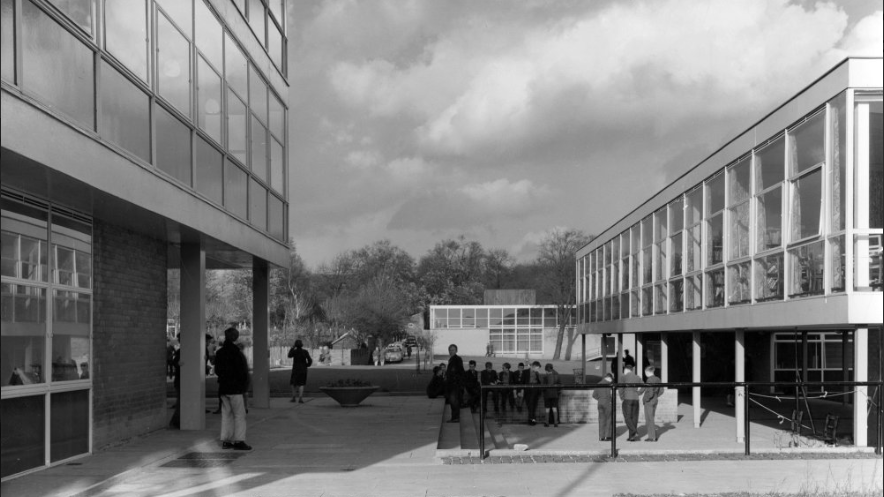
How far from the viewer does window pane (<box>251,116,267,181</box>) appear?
61.3 ft

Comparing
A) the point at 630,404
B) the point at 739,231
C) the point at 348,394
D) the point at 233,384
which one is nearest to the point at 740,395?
the point at 630,404

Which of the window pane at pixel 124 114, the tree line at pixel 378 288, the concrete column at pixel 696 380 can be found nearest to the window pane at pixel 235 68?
the window pane at pixel 124 114

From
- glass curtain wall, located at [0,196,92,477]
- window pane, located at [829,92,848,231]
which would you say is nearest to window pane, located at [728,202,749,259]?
window pane, located at [829,92,848,231]

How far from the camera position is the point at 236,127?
1733cm

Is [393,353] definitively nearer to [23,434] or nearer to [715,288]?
[715,288]

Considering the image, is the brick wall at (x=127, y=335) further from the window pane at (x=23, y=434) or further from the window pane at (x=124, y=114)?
the window pane at (x=124, y=114)

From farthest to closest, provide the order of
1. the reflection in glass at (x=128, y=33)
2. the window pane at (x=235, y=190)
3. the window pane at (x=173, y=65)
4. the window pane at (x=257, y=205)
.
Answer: the window pane at (x=257, y=205)
the window pane at (x=235, y=190)
the window pane at (x=173, y=65)
the reflection in glass at (x=128, y=33)

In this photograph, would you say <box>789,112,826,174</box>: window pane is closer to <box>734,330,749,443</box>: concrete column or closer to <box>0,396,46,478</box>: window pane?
<box>734,330,749,443</box>: concrete column

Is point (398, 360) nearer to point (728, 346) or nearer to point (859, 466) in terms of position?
point (728, 346)

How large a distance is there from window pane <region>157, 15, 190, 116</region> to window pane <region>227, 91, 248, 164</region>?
249 cm

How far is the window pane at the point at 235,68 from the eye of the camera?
16562 mm

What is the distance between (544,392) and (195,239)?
669 centimetres

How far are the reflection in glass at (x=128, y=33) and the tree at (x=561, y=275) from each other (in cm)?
6440

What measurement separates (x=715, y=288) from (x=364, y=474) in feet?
32.2
